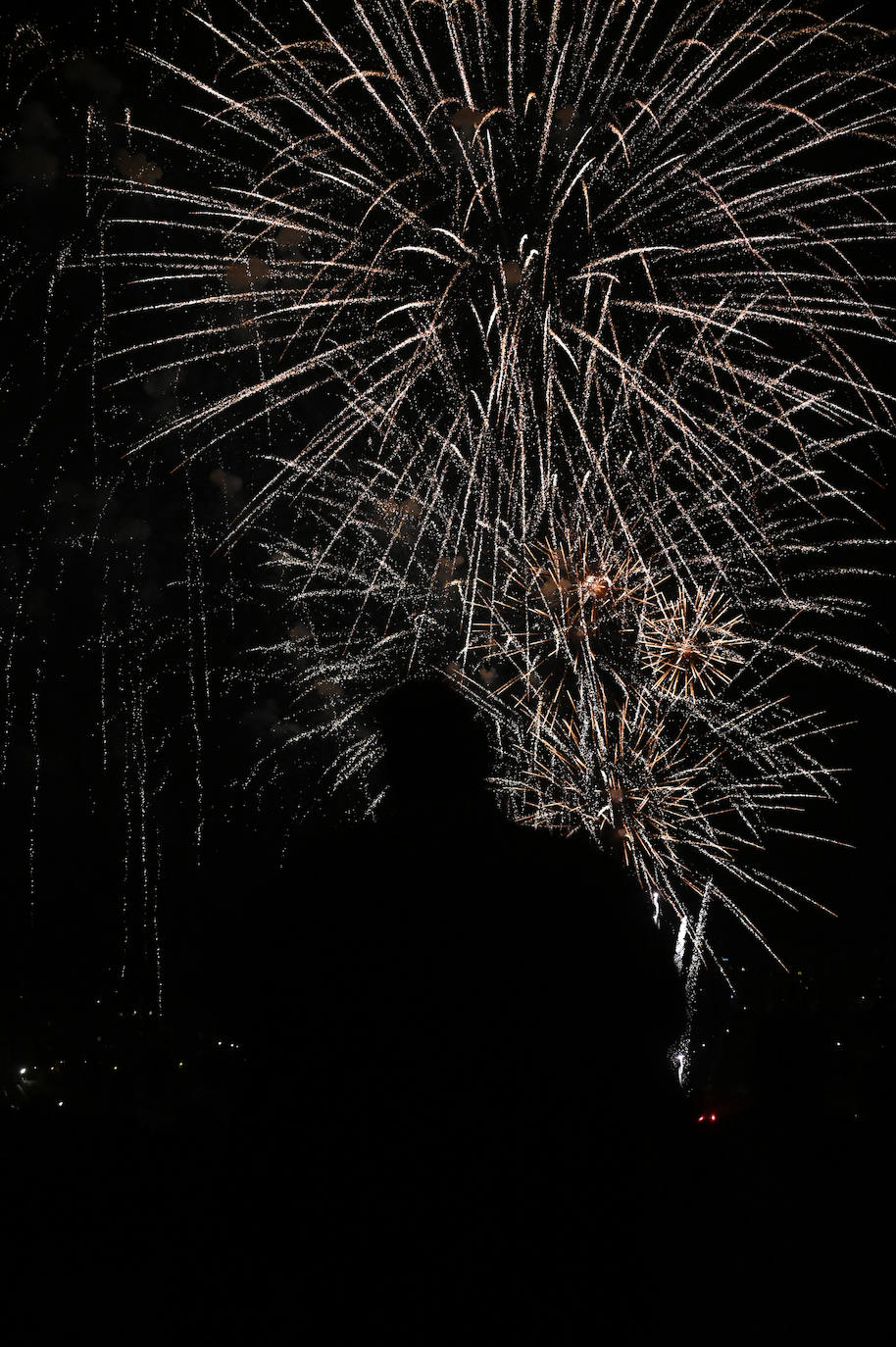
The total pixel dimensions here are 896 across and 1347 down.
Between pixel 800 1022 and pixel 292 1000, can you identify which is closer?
pixel 292 1000

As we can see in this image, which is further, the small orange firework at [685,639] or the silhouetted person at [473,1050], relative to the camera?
the small orange firework at [685,639]

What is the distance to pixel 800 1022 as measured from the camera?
5910 mm

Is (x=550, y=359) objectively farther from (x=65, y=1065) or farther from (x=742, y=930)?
(x=742, y=930)

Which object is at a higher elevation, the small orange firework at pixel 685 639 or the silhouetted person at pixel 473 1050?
the small orange firework at pixel 685 639

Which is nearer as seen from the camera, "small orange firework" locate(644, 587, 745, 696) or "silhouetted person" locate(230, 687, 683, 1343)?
"silhouetted person" locate(230, 687, 683, 1343)

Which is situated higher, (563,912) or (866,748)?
(866,748)

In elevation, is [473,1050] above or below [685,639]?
below

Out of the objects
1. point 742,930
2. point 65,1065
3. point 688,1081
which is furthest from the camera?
point 742,930

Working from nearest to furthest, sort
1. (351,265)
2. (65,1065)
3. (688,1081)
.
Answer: (351,265) < (688,1081) < (65,1065)

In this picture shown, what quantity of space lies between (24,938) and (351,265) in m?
43.8

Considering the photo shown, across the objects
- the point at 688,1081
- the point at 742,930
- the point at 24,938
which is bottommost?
the point at 688,1081

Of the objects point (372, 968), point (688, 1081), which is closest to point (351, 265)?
point (372, 968)

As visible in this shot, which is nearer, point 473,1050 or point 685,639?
point 473,1050

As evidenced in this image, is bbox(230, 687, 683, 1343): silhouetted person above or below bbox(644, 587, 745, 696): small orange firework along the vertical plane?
below
